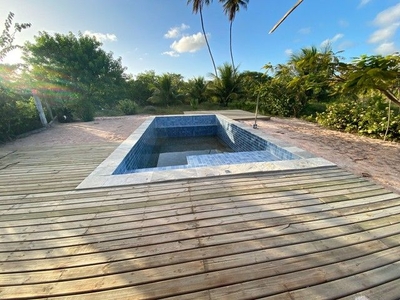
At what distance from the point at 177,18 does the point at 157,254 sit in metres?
13.6

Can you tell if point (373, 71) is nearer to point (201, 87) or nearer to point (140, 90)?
point (201, 87)

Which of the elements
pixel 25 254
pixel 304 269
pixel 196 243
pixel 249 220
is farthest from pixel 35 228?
pixel 304 269

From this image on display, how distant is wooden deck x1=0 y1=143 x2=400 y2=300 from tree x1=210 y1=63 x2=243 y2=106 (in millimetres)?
11719

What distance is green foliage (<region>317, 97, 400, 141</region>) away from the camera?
14.0ft

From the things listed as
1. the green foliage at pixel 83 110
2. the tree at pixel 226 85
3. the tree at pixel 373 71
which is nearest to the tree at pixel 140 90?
the tree at pixel 226 85

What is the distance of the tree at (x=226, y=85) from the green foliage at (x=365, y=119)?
7382 mm

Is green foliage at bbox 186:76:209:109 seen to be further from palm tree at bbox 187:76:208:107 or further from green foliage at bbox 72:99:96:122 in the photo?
green foliage at bbox 72:99:96:122

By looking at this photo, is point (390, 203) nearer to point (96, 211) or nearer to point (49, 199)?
point (96, 211)

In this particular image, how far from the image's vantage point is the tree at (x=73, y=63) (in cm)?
970

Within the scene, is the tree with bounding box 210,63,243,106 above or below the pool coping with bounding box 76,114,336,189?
above

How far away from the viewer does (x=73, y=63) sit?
33.2 ft

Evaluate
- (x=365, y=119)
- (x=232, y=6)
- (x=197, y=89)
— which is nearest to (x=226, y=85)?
(x=197, y=89)

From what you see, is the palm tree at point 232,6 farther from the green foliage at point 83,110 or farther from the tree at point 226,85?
the green foliage at point 83,110

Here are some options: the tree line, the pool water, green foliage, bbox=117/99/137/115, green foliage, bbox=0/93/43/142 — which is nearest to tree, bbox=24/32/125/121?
the tree line
